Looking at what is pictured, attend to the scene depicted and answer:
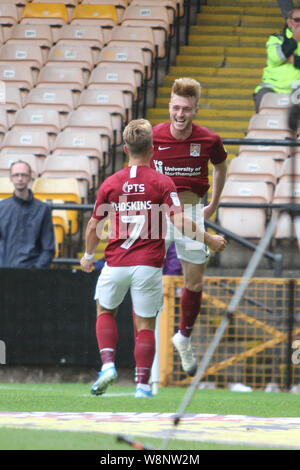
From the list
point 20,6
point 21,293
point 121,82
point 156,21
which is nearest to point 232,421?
point 21,293

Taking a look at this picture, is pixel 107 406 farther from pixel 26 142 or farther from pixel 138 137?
pixel 26 142

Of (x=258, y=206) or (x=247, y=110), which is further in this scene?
(x=247, y=110)

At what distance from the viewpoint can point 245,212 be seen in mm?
12102

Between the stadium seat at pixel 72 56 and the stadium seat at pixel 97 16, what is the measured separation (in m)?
0.80

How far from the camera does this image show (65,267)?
469 inches

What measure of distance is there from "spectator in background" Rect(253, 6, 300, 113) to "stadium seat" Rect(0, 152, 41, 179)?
309 cm

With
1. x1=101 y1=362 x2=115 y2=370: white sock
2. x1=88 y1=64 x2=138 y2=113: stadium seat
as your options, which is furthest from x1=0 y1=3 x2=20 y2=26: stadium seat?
x1=101 y1=362 x2=115 y2=370: white sock

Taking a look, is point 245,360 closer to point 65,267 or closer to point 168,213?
point 65,267

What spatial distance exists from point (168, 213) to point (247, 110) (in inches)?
377

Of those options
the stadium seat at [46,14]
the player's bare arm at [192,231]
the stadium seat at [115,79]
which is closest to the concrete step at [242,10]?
the stadium seat at [46,14]

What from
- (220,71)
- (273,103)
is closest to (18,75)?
(220,71)

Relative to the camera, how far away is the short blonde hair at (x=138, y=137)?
23.8ft

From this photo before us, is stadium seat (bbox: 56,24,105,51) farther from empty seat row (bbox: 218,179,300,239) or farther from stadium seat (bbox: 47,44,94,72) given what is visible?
empty seat row (bbox: 218,179,300,239)

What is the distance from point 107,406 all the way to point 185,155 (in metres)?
1.91
